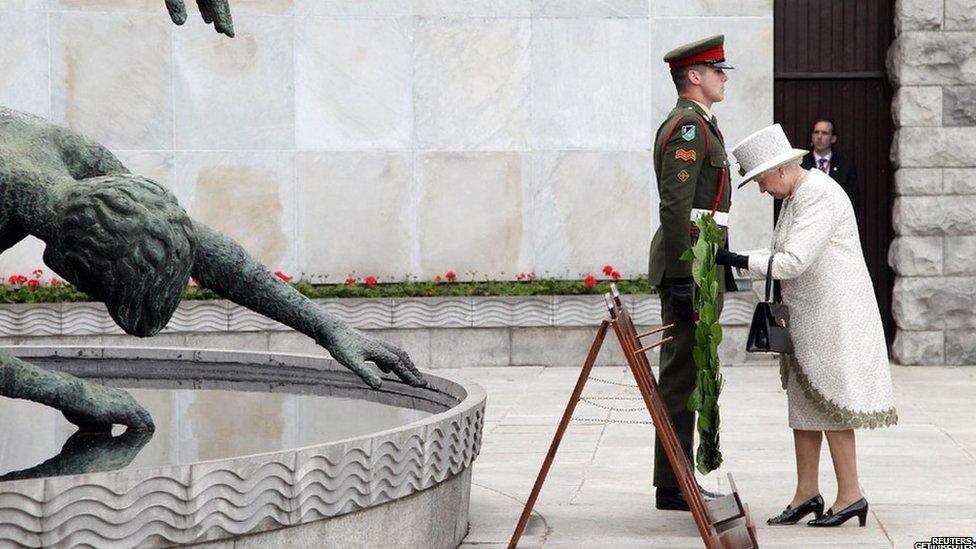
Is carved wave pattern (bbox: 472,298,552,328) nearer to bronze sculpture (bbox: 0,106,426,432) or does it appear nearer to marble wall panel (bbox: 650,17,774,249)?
marble wall panel (bbox: 650,17,774,249)

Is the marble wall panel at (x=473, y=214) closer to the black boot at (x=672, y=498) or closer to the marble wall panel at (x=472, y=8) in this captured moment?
the marble wall panel at (x=472, y=8)

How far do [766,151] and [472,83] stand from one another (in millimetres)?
6677

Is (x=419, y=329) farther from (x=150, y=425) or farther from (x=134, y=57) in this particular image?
(x=150, y=425)

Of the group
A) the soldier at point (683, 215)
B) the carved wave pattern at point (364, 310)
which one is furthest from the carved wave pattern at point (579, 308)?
the soldier at point (683, 215)

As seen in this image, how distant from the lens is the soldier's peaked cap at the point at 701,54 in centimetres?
689

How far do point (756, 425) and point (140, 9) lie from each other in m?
6.32

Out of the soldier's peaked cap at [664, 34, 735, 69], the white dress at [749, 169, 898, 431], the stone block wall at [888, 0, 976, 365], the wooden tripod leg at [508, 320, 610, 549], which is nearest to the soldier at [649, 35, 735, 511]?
the soldier's peaked cap at [664, 34, 735, 69]

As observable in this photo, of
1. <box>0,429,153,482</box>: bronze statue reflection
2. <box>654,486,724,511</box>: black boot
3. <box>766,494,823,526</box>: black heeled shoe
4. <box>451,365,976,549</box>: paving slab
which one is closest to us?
<box>0,429,153,482</box>: bronze statue reflection

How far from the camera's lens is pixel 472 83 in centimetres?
1295

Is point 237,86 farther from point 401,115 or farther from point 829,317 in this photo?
point 829,317

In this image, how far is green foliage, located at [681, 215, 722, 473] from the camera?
17.8 feet

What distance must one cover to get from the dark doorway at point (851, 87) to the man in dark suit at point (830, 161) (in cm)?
42

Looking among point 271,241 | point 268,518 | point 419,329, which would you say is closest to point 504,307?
point 419,329

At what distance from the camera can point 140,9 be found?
1273 cm
